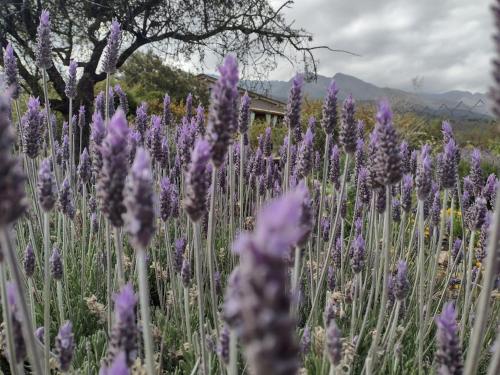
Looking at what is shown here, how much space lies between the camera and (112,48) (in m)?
2.80

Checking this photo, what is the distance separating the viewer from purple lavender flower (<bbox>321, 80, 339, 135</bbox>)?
7.98 ft

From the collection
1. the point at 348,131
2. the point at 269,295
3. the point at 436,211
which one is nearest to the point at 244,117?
the point at 348,131

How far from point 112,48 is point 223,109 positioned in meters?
1.66

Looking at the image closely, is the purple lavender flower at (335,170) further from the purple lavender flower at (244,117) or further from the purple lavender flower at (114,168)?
the purple lavender flower at (114,168)

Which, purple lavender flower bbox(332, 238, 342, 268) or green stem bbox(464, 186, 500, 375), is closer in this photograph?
green stem bbox(464, 186, 500, 375)

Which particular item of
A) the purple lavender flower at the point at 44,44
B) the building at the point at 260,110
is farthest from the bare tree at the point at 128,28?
the purple lavender flower at the point at 44,44

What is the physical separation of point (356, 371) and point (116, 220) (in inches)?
72.3

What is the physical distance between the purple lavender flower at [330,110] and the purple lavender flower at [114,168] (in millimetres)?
1426

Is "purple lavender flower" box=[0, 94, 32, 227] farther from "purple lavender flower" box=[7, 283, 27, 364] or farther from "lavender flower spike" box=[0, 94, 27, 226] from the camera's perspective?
"purple lavender flower" box=[7, 283, 27, 364]

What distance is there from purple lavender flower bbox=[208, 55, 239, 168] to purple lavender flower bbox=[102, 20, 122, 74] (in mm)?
1536

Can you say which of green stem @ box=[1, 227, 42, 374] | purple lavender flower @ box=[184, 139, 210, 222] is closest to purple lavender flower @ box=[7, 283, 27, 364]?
green stem @ box=[1, 227, 42, 374]

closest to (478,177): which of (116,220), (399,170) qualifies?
(399,170)

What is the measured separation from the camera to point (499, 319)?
2820 millimetres

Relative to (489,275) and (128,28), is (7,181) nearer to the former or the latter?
(489,275)
